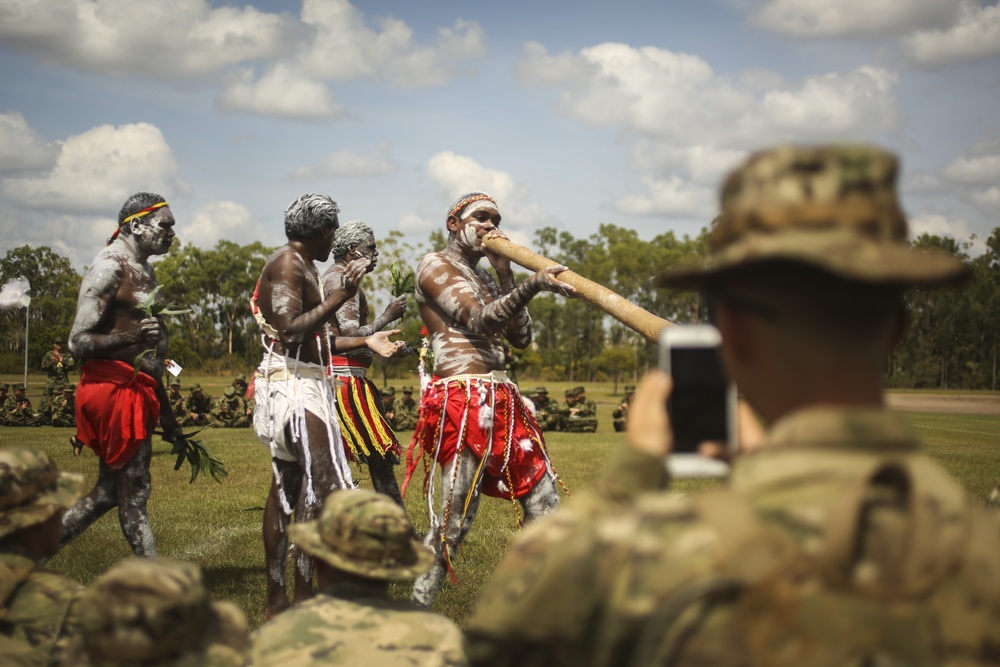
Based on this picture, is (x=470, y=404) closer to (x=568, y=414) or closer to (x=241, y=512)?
(x=241, y=512)

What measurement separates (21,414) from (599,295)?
17806mm

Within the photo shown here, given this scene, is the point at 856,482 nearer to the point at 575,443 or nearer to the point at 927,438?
the point at 575,443

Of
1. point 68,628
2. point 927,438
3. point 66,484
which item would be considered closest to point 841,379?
point 68,628

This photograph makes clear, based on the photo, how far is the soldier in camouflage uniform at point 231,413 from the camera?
67.3 feet

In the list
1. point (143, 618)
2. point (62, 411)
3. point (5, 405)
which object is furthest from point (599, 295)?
point (5, 405)

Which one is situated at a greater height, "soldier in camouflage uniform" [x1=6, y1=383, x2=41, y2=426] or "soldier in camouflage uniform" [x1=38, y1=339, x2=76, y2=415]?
"soldier in camouflage uniform" [x1=38, y1=339, x2=76, y2=415]

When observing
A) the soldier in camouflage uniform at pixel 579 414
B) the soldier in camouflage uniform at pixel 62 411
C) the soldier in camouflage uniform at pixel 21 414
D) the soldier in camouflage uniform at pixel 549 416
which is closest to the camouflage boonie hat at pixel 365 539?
the soldier in camouflage uniform at pixel 579 414

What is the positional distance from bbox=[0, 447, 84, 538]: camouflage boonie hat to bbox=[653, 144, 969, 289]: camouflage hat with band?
242cm

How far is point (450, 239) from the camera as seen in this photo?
18.9 feet

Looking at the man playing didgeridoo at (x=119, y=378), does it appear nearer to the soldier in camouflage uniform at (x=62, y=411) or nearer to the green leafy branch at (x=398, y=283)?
the green leafy branch at (x=398, y=283)

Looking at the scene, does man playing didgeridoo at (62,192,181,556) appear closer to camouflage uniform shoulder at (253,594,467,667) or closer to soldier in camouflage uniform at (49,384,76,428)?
camouflage uniform shoulder at (253,594,467,667)

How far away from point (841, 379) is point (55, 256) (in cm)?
6146

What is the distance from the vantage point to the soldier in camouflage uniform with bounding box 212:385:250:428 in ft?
67.3

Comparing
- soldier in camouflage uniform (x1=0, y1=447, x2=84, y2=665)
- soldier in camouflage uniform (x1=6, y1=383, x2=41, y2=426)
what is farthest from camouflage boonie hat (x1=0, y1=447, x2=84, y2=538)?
soldier in camouflage uniform (x1=6, y1=383, x2=41, y2=426)
